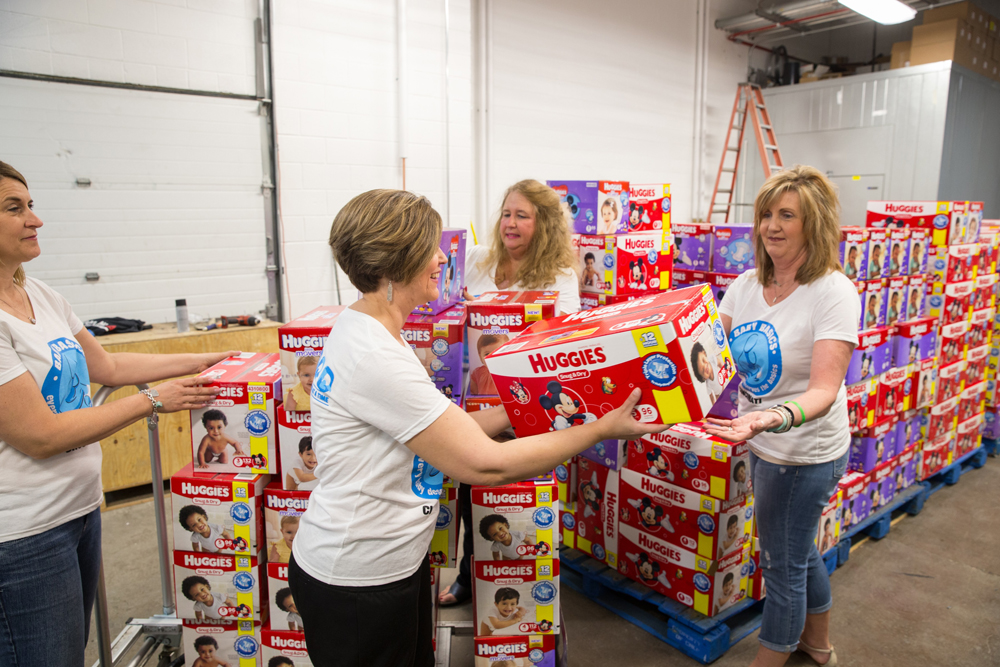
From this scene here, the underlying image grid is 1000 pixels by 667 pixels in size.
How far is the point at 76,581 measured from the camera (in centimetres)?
158

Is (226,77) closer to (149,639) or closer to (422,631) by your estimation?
(149,639)

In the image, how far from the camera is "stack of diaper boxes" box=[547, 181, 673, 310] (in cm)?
308

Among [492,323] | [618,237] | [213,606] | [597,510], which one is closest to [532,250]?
[618,237]

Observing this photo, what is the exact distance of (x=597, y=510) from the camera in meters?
2.90

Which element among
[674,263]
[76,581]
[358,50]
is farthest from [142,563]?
[358,50]

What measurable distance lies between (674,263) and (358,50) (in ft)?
9.16

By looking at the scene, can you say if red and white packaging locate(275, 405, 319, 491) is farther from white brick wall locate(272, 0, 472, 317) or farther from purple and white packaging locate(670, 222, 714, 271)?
white brick wall locate(272, 0, 472, 317)

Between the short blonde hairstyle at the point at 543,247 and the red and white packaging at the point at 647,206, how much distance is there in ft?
2.53

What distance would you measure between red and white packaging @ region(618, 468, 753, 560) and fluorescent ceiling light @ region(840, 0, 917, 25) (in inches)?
213

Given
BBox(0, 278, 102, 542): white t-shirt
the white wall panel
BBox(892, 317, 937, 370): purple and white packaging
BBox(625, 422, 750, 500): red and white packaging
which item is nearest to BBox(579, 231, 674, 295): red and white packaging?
BBox(625, 422, 750, 500): red and white packaging

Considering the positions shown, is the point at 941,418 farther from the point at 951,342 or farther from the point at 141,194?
the point at 141,194

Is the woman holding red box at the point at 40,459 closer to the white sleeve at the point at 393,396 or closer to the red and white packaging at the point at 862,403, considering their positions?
the white sleeve at the point at 393,396

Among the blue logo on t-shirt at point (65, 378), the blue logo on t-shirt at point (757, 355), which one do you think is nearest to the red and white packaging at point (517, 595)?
the blue logo on t-shirt at point (757, 355)

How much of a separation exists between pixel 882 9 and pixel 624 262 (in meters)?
5.06
